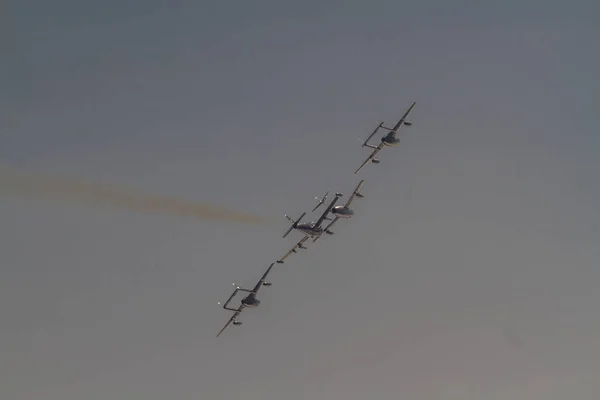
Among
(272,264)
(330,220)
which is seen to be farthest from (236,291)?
(330,220)

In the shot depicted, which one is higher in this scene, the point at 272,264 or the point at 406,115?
the point at 406,115

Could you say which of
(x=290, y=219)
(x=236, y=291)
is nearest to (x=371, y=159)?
(x=290, y=219)

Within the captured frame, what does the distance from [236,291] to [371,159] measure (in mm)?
26691

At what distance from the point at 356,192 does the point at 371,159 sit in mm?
5509

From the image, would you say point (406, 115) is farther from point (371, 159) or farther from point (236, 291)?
point (236, 291)

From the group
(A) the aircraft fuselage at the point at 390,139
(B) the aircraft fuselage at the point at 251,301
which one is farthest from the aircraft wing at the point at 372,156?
(B) the aircraft fuselage at the point at 251,301

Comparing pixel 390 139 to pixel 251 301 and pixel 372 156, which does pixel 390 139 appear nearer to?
pixel 372 156

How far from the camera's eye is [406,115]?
12988 cm

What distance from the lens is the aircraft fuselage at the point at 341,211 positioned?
419 feet

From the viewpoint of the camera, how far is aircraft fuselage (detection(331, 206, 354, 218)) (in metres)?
128

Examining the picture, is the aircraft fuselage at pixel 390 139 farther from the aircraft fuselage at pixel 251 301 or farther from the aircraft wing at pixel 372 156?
the aircraft fuselage at pixel 251 301

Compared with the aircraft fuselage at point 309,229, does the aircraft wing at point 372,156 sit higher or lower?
higher

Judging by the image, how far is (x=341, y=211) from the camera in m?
128

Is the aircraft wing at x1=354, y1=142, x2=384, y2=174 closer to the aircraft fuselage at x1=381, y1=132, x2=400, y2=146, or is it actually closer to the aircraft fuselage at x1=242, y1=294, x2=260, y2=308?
the aircraft fuselage at x1=381, y1=132, x2=400, y2=146
